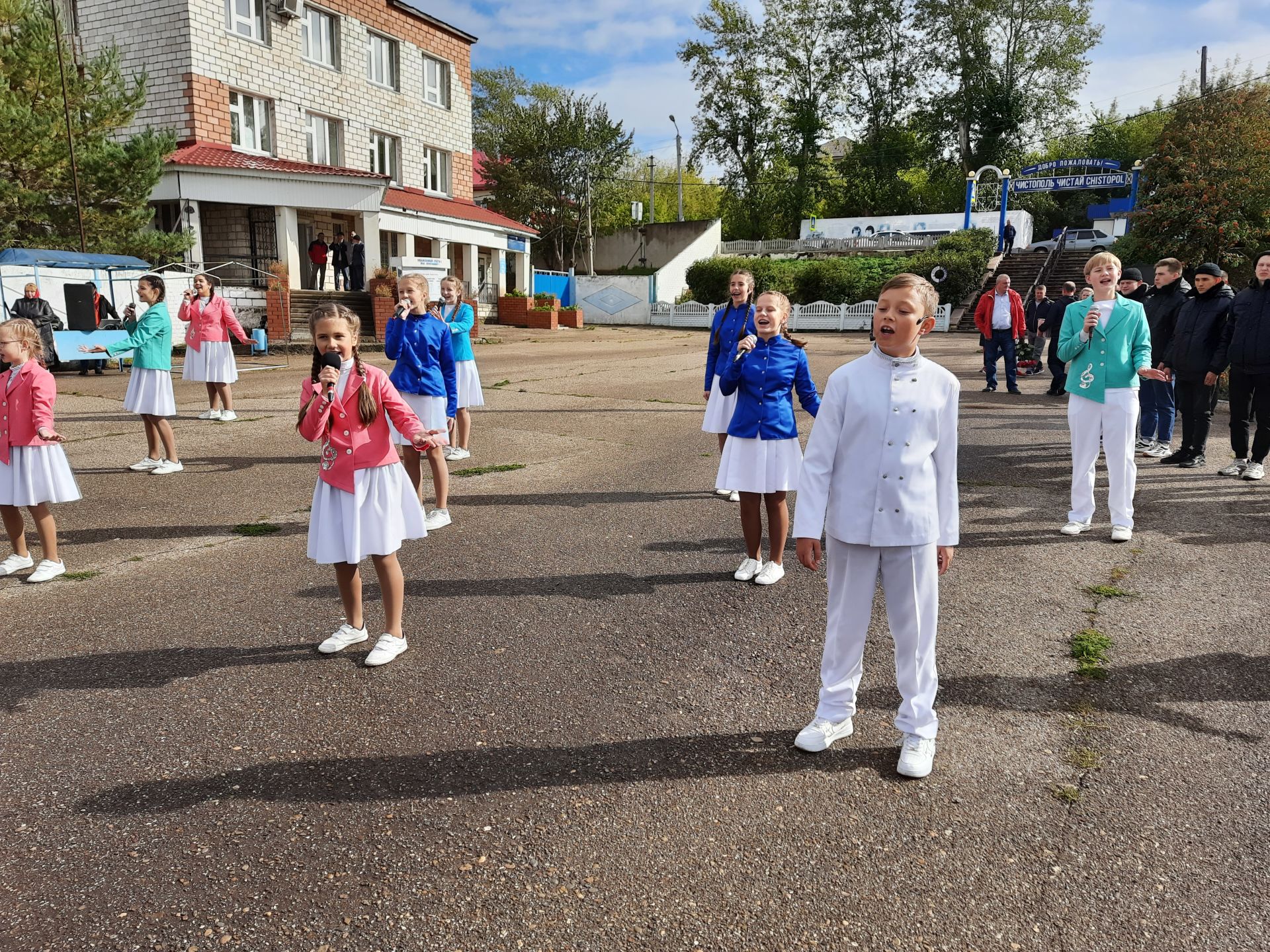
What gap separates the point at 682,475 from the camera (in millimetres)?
8688

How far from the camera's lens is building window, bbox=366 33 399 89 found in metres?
31.9

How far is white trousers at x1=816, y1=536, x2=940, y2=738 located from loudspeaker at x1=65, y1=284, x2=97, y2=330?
1927 cm

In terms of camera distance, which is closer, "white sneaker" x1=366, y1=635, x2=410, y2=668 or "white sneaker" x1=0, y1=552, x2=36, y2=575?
"white sneaker" x1=366, y1=635, x2=410, y2=668

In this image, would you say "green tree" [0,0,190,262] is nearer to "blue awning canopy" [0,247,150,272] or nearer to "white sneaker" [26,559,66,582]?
"blue awning canopy" [0,247,150,272]

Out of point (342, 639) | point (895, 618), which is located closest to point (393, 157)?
point (342, 639)

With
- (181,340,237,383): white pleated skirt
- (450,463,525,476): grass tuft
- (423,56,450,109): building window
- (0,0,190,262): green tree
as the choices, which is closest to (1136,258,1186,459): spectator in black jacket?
(450,463,525,476): grass tuft

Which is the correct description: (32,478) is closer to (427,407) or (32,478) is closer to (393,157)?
(427,407)

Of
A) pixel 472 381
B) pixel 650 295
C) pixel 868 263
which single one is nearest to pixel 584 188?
pixel 650 295

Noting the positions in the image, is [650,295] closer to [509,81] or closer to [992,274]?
[992,274]

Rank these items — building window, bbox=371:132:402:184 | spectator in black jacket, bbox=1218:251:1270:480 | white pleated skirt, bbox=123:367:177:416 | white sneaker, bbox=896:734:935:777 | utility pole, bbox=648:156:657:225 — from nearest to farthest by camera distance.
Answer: white sneaker, bbox=896:734:935:777, spectator in black jacket, bbox=1218:251:1270:480, white pleated skirt, bbox=123:367:177:416, building window, bbox=371:132:402:184, utility pole, bbox=648:156:657:225

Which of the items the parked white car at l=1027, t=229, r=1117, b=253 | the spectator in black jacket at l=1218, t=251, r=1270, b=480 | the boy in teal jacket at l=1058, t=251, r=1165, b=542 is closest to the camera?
the boy in teal jacket at l=1058, t=251, r=1165, b=542

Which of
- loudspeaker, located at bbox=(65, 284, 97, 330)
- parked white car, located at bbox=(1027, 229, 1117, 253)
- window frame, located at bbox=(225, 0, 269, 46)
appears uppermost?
window frame, located at bbox=(225, 0, 269, 46)

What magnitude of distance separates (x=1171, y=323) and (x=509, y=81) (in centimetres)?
6387

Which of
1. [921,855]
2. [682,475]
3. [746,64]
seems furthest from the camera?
[746,64]
